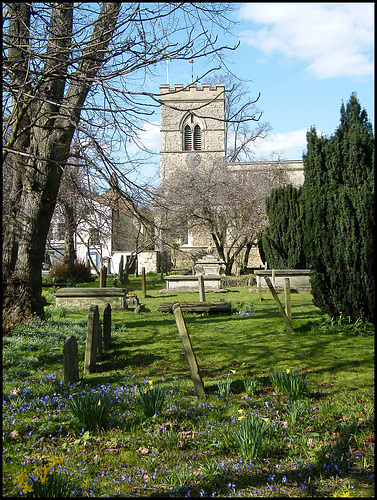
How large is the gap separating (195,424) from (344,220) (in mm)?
5388

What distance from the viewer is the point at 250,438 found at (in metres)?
3.46

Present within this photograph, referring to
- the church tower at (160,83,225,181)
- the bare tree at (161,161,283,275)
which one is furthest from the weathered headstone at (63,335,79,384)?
the church tower at (160,83,225,181)

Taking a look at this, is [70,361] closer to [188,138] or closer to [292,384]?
[292,384]

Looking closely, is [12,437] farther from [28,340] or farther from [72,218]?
[72,218]

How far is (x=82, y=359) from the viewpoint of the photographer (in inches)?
260

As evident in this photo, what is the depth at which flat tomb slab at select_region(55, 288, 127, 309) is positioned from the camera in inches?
472

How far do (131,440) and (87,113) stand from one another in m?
4.60

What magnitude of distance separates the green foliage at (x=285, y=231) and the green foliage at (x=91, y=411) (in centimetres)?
1414

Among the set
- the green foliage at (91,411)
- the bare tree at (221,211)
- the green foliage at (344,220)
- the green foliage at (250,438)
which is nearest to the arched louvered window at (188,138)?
the bare tree at (221,211)

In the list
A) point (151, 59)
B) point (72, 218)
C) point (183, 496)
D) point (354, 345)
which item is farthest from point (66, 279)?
point (183, 496)

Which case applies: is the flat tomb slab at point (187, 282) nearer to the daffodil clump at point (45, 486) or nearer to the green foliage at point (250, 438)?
the green foliage at point (250, 438)

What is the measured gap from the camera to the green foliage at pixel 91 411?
4.04 metres

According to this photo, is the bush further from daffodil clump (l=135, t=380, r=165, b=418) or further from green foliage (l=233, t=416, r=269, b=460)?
green foliage (l=233, t=416, r=269, b=460)

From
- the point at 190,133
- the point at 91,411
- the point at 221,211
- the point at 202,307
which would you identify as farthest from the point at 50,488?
the point at 190,133
